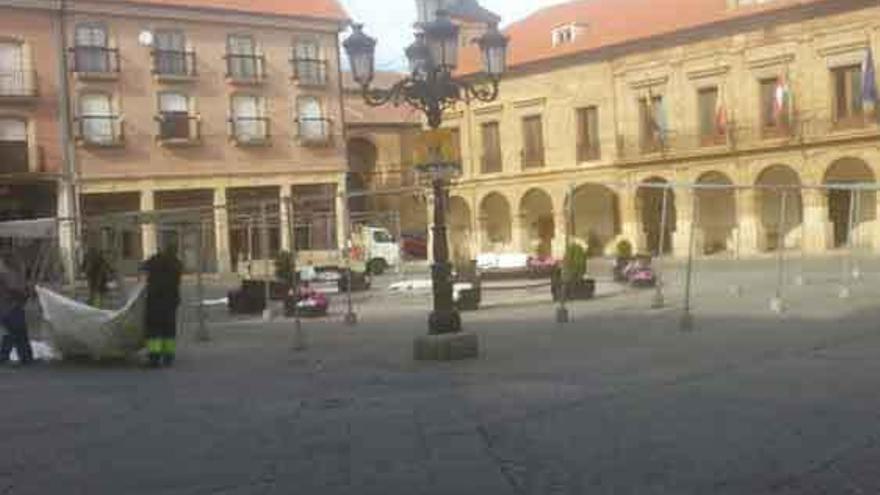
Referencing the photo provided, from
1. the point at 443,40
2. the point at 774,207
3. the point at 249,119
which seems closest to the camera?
the point at 443,40

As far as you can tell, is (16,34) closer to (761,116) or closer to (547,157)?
(547,157)

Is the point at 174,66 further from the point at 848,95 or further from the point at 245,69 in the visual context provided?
the point at 848,95

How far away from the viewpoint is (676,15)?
1645 inches

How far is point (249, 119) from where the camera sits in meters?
41.8

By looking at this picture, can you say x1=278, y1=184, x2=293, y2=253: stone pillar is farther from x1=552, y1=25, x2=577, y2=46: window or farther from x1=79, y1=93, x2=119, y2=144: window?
x1=552, y1=25, x2=577, y2=46: window

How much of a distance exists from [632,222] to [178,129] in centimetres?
1762

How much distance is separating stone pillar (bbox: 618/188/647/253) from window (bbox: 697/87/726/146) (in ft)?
11.3

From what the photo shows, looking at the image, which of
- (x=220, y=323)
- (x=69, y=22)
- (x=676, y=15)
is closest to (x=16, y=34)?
(x=69, y=22)

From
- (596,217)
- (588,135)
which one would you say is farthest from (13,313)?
(596,217)

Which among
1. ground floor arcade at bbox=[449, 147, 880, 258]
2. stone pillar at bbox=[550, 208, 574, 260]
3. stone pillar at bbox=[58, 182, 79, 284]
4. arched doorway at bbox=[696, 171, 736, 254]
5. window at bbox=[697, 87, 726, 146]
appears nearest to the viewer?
stone pillar at bbox=[58, 182, 79, 284]

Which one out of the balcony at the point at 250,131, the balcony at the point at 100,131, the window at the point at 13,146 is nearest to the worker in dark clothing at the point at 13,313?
the window at the point at 13,146

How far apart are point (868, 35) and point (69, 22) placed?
2694cm

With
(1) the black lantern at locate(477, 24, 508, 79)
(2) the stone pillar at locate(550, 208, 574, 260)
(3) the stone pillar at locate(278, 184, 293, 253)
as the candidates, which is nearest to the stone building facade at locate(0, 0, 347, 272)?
(3) the stone pillar at locate(278, 184, 293, 253)

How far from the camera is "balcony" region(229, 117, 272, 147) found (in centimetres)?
4134
